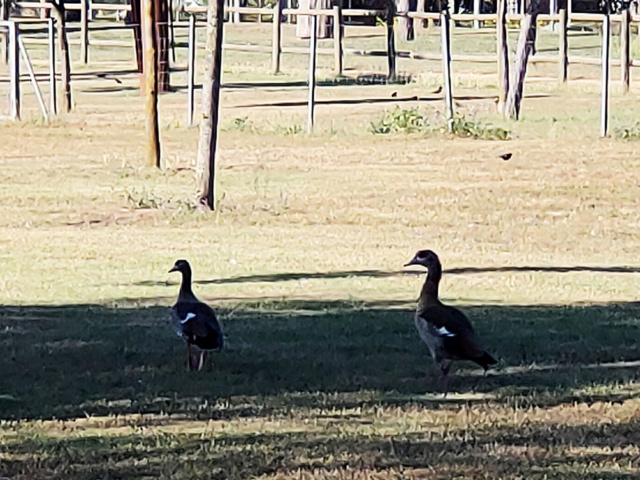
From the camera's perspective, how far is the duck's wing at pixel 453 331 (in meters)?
9.29

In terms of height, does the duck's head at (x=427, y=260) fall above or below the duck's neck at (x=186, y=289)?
above

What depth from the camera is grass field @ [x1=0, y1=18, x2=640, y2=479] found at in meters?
8.09

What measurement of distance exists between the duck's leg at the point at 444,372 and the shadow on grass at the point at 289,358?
0.23ft

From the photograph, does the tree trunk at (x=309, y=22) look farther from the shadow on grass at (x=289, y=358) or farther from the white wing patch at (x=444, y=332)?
the white wing patch at (x=444, y=332)

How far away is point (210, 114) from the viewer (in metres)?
20.1

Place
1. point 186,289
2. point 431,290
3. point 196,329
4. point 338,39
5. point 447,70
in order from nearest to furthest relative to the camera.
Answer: point 196,329, point 431,290, point 186,289, point 447,70, point 338,39

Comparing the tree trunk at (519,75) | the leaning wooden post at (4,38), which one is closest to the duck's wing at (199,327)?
the tree trunk at (519,75)

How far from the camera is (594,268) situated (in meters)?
15.7

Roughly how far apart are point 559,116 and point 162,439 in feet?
78.2

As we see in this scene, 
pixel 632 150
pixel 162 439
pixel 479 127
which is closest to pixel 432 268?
pixel 162 439

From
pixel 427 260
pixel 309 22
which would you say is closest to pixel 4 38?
pixel 309 22

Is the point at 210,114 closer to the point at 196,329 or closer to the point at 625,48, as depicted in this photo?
the point at 196,329

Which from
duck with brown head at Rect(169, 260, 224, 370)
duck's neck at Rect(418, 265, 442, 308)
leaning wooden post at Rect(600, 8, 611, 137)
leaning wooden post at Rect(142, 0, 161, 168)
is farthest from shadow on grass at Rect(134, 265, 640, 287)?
leaning wooden post at Rect(600, 8, 611, 137)

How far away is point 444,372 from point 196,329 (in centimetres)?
146
